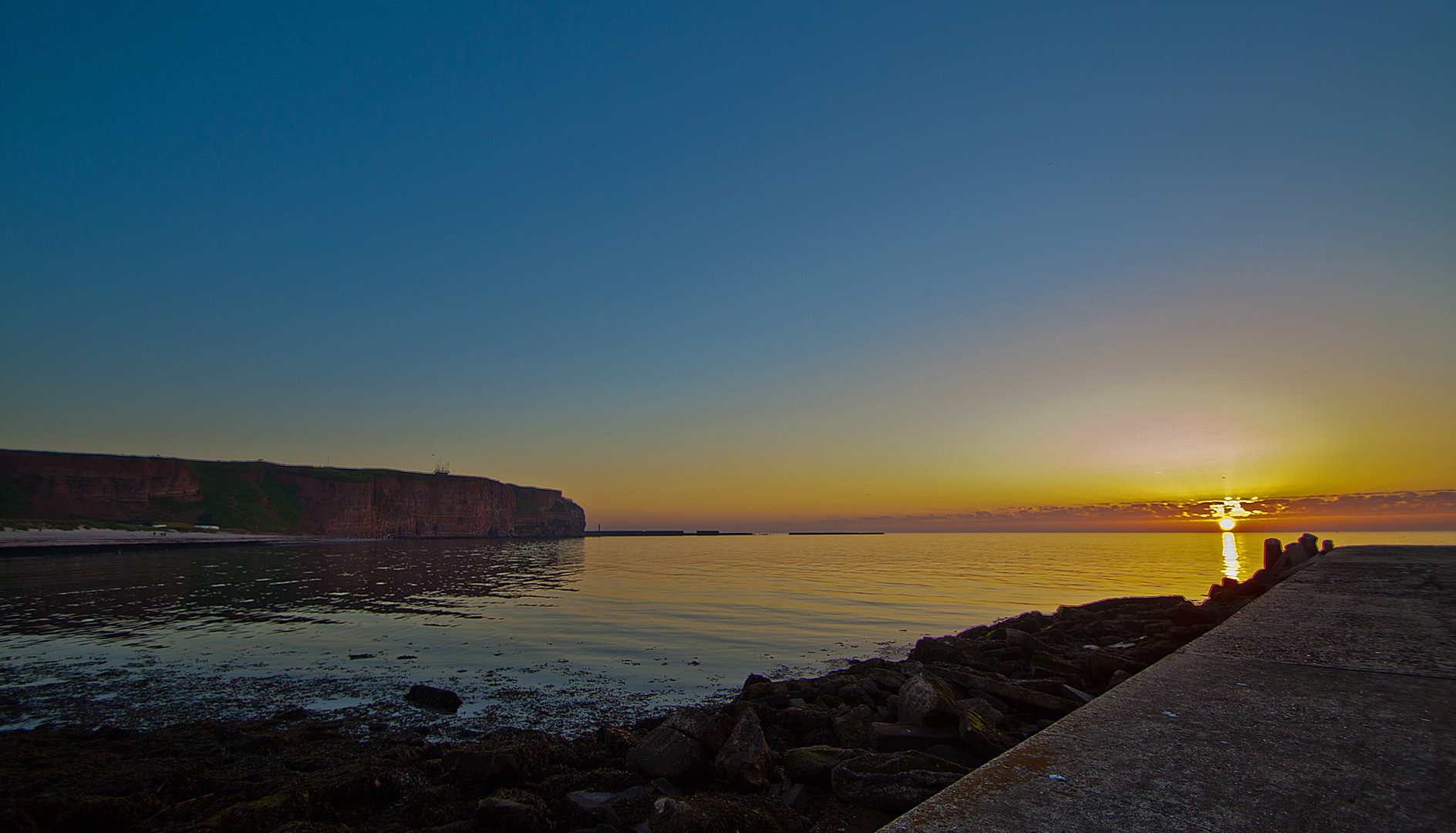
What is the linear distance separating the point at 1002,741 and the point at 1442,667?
4.17m

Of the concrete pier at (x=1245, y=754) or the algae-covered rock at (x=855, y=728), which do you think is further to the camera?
the algae-covered rock at (x=855, y=728)

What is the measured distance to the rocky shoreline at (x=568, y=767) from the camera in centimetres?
546

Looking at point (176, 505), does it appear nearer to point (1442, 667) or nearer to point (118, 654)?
point (118, 654)

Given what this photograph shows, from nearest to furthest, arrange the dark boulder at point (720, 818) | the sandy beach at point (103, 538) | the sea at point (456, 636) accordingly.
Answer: the dark boulder at point (720, 818)
the sea at point (456, 636)
the sandy beach at point (103, 538)

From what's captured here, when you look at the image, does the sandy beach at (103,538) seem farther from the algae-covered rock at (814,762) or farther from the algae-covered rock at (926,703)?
the algae-covered rock at (926,703)

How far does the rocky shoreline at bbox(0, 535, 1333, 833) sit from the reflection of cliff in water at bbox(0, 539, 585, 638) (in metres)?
12.6

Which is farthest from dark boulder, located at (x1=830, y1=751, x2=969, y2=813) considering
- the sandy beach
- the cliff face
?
the cliff face

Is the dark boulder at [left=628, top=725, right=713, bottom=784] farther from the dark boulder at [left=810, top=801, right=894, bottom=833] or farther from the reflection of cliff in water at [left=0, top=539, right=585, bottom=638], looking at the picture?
the reflection of cliff in water at [left=0, top=539, right=585, bottom=638]

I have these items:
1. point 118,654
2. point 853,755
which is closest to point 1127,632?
point 853,755

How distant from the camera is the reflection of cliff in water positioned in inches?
778

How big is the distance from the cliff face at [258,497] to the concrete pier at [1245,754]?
473ft

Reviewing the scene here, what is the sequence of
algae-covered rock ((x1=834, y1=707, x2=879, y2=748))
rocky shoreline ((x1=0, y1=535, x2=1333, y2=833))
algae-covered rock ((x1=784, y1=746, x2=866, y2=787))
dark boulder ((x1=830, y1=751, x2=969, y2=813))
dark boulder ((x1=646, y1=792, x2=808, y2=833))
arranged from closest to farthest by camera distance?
dark boulder ((x1=646, y1=792, x2=808, y2=833)), dark boulder ((x1=830, y1=751, x2=969, y2=813)), rocky shoreline ((x1=0, y1=535, x2=1333, y2=833)), algae-covered rock ((x1=784, y1=746, x2=866, y2=787)), algae-covered rock ((x1=834, y1=707, x2=879, y2=748))

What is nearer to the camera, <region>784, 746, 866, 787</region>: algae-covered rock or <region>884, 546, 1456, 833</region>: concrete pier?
<region>884, 546, 1456, 833</region>: concrete pier

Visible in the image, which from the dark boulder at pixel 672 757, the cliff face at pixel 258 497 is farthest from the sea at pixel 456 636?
the cliff face at pixel 258 497
